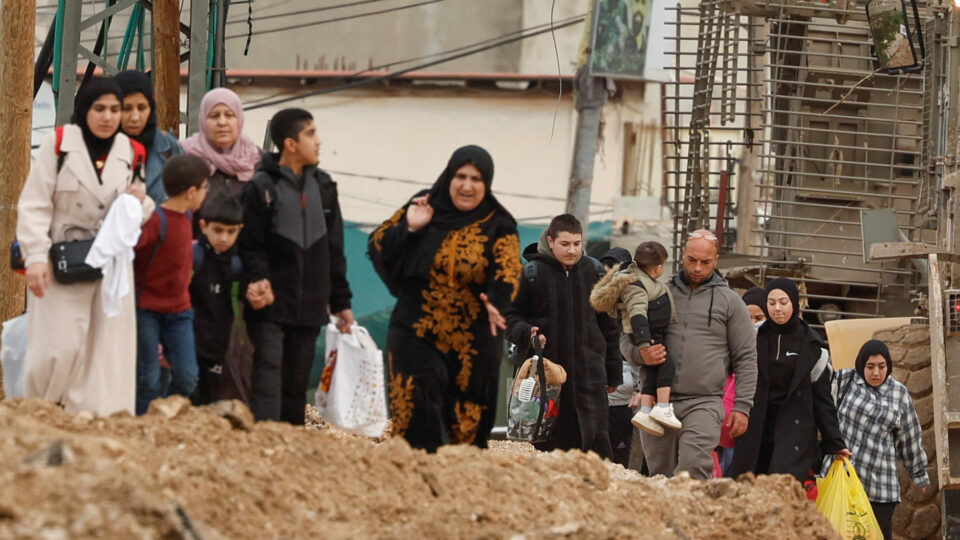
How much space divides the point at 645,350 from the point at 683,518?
2.46m

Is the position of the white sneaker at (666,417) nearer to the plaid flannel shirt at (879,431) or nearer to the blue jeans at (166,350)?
the plaid flannel shirt at (879,431)

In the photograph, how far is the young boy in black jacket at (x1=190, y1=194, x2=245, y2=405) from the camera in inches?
313

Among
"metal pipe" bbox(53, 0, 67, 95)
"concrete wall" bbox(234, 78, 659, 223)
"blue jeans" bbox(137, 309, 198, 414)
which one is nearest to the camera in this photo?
"blue jeans" bbox(137, 309, 198, 414)

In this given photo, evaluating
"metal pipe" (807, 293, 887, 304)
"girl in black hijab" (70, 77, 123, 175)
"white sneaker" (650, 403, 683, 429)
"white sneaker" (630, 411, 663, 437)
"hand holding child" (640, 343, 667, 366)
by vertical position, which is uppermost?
"girl in black hijab" (70, 77, 123, 175)

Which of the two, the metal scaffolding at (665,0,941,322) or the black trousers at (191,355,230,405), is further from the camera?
the metal scaffolding at (665,0,941,322)

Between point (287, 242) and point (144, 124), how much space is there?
33.7 inches

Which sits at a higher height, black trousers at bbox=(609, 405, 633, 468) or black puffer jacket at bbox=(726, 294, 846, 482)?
black puffer jacket at bbox=(726, 294, 846, 482)

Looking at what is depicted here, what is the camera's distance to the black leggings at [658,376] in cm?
1008

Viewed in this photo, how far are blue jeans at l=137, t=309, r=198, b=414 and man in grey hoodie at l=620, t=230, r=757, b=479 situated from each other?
313cm

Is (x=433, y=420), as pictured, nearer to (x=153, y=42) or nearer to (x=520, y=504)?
(x=520, y=504)

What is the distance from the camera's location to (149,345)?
7.78m

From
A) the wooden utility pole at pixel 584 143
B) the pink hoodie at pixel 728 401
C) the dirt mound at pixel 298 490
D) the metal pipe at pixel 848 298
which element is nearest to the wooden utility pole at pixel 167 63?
the pink hoodie at pixel 728 401

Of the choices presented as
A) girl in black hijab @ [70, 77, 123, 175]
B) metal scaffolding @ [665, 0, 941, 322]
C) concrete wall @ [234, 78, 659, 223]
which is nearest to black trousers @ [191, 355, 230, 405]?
girl in black hijab @ [70, 77, 123, 175]

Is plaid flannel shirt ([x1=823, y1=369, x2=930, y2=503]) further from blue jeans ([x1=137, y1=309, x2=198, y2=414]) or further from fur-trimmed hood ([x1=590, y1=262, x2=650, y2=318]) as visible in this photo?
blue jeans ([x1=137, y1=309, x2=198, y2=414])
